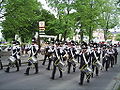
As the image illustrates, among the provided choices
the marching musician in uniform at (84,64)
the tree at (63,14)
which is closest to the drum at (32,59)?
the marching musician in uniform at (84,64)

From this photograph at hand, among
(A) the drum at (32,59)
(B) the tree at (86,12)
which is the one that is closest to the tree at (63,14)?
(B) the tree at (86,12)

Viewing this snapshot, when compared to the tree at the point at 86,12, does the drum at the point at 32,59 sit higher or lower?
lower

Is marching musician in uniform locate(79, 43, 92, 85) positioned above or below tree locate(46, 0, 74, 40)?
below

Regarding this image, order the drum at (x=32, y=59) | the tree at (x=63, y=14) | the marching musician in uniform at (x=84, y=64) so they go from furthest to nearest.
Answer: the tree at (x=63, y=14), the drum at (x=32, y=59), the marching musician in uniform at (x=84, y=64)

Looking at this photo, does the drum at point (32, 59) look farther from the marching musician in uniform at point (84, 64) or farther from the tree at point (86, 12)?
the tree at point (86, 12)

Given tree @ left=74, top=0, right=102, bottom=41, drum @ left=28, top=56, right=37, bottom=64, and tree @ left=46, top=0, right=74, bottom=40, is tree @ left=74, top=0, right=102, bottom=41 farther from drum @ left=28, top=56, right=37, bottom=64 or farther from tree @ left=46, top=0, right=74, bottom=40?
drum @ left=28, top=56, right=37, bottom=64

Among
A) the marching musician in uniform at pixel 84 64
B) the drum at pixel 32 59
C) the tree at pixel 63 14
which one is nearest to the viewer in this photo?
the marching musician in uniform at pixel 84 64

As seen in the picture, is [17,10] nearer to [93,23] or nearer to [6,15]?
[6,15]

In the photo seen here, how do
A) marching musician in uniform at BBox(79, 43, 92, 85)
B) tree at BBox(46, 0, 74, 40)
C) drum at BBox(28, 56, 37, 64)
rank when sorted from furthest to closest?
tree at BBox(46, 0, 74, 40) < drum at BBox(28, 56, 37, 64) < marching musician in uniform at BBox(79, 43, 92, 85)

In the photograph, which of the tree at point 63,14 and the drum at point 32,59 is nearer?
the drum at point 32,59

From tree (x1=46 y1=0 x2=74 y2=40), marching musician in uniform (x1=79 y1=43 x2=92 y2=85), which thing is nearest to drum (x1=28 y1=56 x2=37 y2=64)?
marching musician in uniform (x1=79 y1=43 x2=92 y2=85)

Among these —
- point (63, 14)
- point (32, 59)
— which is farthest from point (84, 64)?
point (63, 14)

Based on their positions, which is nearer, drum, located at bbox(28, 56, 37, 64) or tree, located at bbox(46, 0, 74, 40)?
drum, located at bbox(28, 56, 37, 64)

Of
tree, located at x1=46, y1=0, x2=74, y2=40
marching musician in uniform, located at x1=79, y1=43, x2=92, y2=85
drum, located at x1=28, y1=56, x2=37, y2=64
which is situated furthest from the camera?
tree, located at x1=46, y1=0, x2=74, y2=40
